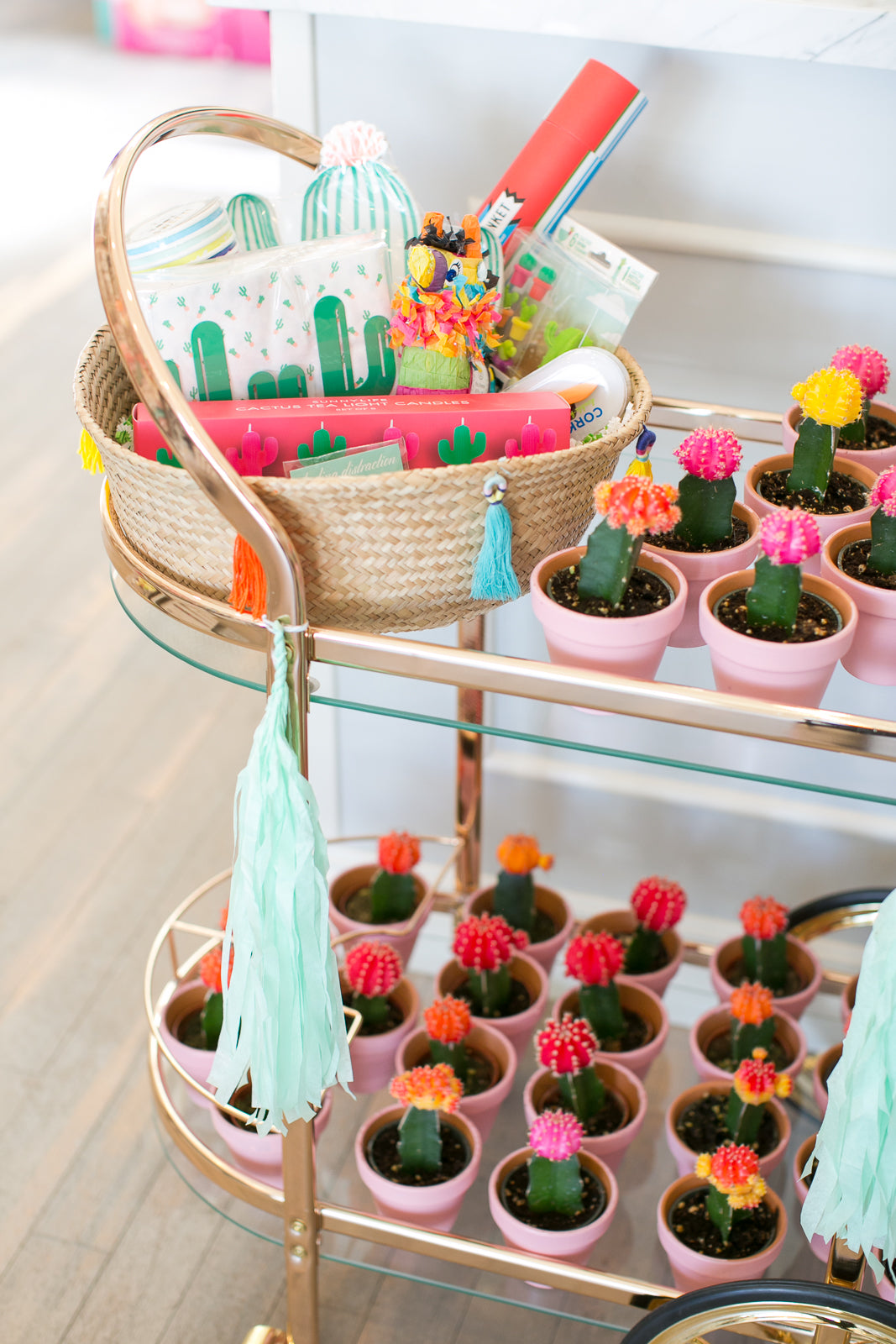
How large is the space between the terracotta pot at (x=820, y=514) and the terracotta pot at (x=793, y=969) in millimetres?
607

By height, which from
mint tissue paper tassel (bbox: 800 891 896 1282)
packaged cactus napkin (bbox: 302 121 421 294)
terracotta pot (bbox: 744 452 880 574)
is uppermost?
packaged cactus napkin (bbox: 302 121 421 294)

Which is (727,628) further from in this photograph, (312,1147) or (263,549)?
(312,1147)

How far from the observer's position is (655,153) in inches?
45.5

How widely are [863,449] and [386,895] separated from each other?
2.37ft

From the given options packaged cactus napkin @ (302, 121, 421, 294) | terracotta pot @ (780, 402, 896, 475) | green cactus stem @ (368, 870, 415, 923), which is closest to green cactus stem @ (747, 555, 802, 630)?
terracotta pot @ (780, 402, 896, 475)

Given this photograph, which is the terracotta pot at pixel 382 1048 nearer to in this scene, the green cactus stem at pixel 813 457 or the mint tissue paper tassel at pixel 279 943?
the mint tissue paper tassel at pixel 279 943

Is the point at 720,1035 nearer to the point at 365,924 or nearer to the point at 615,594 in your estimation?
the point at 365,924

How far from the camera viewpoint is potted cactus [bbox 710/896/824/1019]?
134cm

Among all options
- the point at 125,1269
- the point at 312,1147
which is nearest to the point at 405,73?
the point at 312,1147

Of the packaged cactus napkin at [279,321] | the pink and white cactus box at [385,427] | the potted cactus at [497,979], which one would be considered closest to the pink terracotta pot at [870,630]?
the pink and white cactus box at [385,427]

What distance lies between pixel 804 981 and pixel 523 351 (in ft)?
2.59

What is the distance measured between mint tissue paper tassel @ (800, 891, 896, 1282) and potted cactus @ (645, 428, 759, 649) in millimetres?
252

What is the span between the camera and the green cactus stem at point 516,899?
1.40 meters

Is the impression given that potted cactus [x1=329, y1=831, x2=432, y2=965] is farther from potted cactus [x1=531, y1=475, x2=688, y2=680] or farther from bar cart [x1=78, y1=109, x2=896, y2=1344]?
potted cactus [x1=531, y1=475, x2=688, y2=680]
